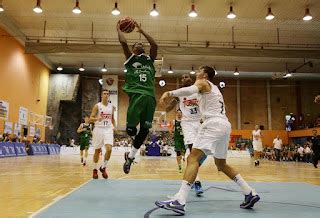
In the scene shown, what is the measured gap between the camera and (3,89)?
20.1 metres

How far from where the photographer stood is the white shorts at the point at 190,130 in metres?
6.06

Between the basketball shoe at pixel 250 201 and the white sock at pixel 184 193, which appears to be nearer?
the white sock at pixel 184 193

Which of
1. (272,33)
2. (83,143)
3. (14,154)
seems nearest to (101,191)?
(83,143)

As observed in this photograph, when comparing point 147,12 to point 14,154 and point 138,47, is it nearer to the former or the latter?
point 14,154

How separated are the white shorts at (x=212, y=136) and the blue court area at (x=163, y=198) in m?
0.75

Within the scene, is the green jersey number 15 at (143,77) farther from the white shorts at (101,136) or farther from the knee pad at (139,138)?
the white shorts at (101,136)

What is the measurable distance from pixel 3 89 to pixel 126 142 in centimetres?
1303

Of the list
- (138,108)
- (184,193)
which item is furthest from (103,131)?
(184,193)

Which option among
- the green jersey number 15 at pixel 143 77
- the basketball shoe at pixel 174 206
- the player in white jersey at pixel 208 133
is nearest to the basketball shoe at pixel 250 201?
the player in white jersey at pixel 208 133

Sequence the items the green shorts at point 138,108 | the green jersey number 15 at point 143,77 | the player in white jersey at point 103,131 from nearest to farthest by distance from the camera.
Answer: the green shorts at point 138,108 < the green jersey number 15 at point 143,77 < the player in white jersey at point 103,131

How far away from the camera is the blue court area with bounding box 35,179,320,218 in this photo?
11.9 feet

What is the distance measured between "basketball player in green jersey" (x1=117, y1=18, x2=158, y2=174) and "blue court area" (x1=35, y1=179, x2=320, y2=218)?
66cm

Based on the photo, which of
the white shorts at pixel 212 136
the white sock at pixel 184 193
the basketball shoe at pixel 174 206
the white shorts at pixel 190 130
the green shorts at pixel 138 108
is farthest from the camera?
the white shorts at pixel 190 130

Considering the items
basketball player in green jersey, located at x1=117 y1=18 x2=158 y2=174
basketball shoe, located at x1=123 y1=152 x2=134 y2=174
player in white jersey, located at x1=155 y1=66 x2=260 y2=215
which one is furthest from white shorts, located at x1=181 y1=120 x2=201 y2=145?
player in white jersey, located at x1=155 y1=66 x2=260 y2=215
